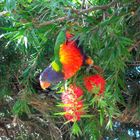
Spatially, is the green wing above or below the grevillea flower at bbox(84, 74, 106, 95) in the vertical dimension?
above

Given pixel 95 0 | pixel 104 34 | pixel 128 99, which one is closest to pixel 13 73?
pixel 128 99

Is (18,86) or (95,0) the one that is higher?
(95,0)

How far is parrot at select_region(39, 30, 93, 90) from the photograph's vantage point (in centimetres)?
53

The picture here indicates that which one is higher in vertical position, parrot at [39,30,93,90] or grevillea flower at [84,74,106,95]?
parrot at [39,30,93,90]

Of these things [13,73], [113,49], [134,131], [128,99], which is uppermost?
[113,49]

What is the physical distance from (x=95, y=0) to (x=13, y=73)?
495mm

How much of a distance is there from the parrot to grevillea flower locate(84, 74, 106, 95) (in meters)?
0.04

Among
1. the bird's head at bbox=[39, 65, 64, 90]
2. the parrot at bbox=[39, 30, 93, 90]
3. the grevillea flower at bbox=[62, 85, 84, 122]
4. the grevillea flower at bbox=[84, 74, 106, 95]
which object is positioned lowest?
the grevillea flower at bbox=[62, 85, 84, 122]

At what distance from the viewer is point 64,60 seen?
1.77ft

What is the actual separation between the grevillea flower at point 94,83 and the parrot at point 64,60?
0.04 m

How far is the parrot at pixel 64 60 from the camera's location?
0.53 metres

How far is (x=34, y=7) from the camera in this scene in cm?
64

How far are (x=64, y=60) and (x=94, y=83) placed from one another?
0.08 metres

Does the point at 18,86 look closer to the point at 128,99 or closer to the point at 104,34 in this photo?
the point at 128,99
